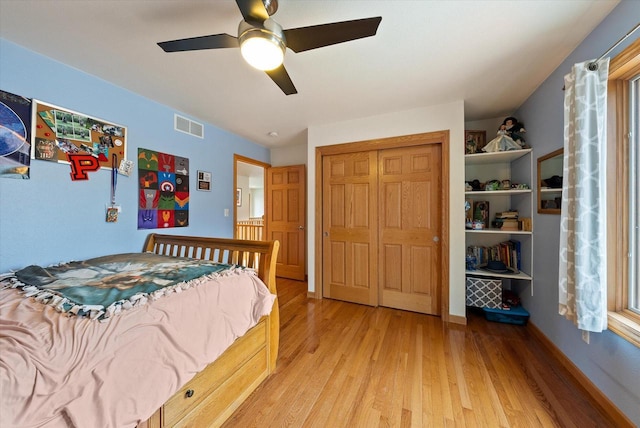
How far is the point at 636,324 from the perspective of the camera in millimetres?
1238

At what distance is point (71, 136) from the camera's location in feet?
6.09

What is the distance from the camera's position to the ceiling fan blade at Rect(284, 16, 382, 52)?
3.50 ft

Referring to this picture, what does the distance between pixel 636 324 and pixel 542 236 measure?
99 cm

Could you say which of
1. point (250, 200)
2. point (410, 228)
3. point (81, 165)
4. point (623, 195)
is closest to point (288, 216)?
point (410, 228)

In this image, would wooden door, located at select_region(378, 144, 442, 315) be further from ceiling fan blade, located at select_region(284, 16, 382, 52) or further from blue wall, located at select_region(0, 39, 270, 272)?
blue wall, located at select_region(0, 39, 270, 272)

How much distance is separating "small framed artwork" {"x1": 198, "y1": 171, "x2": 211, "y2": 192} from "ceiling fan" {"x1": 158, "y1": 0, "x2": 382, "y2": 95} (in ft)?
5.92

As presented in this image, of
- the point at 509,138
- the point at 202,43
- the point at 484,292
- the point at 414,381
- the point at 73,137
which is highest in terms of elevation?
the point at 202,43

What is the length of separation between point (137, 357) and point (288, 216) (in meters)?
3.17

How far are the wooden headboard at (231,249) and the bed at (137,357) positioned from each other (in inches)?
3.3

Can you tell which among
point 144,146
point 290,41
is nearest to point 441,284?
point 290,41

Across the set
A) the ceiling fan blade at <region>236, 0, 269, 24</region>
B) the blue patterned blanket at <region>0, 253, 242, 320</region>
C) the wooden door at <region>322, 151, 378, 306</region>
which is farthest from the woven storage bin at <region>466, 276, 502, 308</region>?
the ceiling fan blade at <region>236, 0, 269, 24</region>

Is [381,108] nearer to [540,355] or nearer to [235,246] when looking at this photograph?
[235,246]

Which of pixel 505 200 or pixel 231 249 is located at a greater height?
pixel 505 200

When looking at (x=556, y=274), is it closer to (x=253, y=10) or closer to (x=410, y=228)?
(x=410, y=228)
